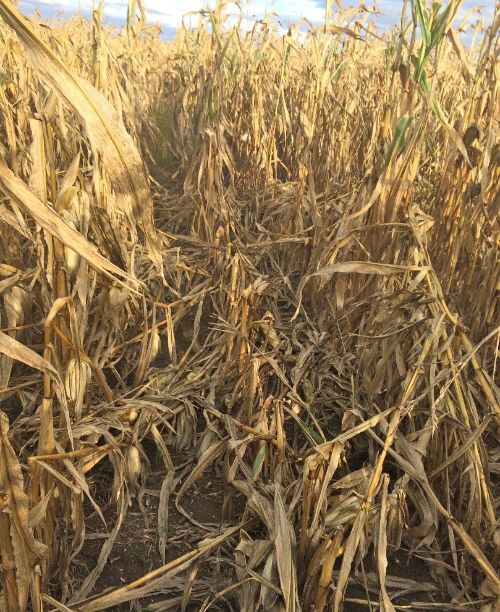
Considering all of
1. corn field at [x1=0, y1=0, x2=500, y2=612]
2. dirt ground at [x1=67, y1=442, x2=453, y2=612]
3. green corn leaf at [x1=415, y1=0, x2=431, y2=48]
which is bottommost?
dirt ground at [x1=67, y1=442, x2=453, y2=612]

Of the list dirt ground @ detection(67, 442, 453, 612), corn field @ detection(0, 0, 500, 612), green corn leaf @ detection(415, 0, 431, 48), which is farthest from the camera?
green corn leaf @ detection(415, 0, 431, 48)

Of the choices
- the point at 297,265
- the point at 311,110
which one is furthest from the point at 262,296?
the point at 311,110

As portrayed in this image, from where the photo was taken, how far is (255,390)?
3.57 ft

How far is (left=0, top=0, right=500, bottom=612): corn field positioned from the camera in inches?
28.4

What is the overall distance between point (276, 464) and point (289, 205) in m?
1.01

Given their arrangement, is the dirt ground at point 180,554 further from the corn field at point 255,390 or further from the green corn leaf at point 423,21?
the green corn leaf at point 423,21

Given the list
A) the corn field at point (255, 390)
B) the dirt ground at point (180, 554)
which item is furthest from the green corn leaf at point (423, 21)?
the dirt ground at point (180, 554)

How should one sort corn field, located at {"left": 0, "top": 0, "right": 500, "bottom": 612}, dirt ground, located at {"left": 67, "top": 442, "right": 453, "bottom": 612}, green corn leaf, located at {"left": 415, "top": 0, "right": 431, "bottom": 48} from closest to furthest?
corn field, located at {"left": 0, "top": 0, "right": 500, "bottom": 612} < dirt ground, located at {"left": 67, "top": 442, "right": 453, "bottom": 612} < green corn leaf, located at {"left": 415, "top": 0, "right": 431, "bottom": 48}

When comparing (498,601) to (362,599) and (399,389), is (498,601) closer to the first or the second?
(362,599)

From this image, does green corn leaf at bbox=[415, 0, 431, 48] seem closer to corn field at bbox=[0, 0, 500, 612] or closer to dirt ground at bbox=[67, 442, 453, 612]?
corn field at bbox=[0, 0, 500, 612]

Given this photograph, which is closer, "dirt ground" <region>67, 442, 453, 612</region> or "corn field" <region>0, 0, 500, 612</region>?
"corn field" <region>0, 0, 500, 612</region>

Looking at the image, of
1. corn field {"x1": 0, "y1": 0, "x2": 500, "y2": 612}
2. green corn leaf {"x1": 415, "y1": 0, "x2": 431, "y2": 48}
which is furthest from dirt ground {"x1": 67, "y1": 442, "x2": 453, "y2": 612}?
green corn leaf {"x1": 415, "y1": 0, "x2": 431, "y2": 48}

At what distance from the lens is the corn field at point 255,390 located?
0.72 metres

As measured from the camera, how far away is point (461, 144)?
1.04 m
